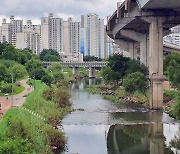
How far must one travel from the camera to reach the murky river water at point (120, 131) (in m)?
21.6

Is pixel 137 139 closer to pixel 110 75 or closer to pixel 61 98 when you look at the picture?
pixel 61 98

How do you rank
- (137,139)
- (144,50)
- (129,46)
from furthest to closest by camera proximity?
(129,46), (144,50), (137,139)

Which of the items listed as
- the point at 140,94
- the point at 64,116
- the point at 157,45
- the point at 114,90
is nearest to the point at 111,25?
the point at 114,90

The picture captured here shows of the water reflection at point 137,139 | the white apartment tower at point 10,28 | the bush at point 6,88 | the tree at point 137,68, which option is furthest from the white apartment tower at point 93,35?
the water reflection at point 137,139

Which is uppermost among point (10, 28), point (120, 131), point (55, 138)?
point (10, 28)

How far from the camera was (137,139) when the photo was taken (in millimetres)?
24266

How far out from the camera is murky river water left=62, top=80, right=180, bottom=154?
71.0ft

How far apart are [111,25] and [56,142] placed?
36594 millimetres

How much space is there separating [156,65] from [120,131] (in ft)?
38.3

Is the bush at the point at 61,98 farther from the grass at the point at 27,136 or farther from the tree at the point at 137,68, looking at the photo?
the tree at the point at 137,68

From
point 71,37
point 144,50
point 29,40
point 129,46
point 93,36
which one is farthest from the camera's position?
point 93,36

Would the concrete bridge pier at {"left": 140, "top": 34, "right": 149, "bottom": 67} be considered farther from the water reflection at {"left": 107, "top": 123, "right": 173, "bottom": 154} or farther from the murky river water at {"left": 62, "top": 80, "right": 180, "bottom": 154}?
the water reflection at {"left": 107, "top": 123, "right": 173, "bottom": 154}

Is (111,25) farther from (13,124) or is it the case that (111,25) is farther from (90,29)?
(90,29)

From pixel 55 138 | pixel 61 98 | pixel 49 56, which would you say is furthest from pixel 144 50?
pixel 49 56
